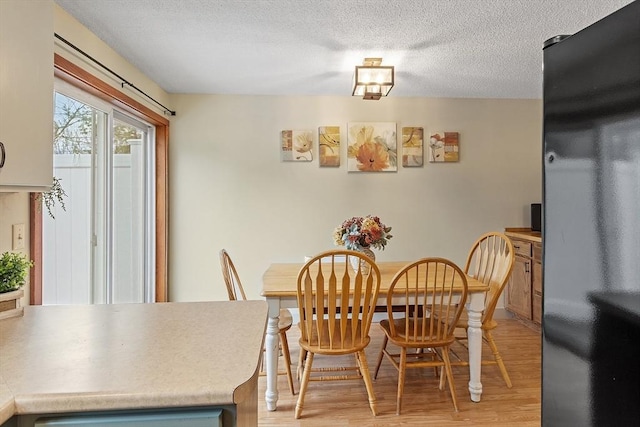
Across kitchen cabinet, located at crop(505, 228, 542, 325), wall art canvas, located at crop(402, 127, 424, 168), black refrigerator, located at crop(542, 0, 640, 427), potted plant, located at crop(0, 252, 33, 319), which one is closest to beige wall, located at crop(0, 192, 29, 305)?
potted plant, located at crop(0, 252, 33, 319)

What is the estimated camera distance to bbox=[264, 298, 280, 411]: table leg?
2146 mm

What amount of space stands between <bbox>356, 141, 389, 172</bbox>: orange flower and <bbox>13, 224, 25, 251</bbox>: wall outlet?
9.40 ft

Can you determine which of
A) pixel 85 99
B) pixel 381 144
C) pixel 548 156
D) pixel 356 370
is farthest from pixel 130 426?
pixel 381 144

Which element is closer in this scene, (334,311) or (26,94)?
(26,94)

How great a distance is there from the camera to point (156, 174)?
12.1ft

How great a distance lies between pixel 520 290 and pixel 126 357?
3.72 metres

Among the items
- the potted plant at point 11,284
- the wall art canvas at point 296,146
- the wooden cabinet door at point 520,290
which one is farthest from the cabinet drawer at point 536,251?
the potted plant at point 11,284

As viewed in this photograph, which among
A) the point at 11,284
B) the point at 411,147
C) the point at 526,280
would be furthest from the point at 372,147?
the point at 11,284

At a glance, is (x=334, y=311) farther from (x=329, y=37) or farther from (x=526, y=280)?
(x=526, y=280)

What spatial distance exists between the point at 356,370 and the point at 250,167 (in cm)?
221

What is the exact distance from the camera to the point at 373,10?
2086mm

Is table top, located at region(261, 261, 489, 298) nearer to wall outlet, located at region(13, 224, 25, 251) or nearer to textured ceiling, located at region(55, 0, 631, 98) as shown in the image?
wall outlet, located at region(13, 224, 25, 251)

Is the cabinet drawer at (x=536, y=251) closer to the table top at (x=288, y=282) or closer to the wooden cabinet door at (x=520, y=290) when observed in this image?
the wooden cabinet door at (x=520, y=290)

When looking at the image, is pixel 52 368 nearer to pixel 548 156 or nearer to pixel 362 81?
pixel 548 156
